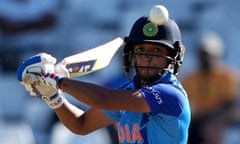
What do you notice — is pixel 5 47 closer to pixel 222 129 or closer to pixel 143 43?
pixel 222 129

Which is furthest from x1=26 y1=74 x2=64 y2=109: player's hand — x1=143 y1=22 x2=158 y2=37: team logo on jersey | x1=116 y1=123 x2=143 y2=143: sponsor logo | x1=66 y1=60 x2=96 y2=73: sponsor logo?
x1=143 y1=22 x2=158 y2=37: team logo on jersey

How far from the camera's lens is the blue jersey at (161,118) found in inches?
196

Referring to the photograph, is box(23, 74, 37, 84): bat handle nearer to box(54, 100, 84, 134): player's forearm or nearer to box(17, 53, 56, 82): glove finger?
box(17, 53, 56, 82): glove finger

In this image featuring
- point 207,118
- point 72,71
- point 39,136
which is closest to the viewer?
point 72,71

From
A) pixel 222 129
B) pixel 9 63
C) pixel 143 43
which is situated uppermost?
pixel 143 43

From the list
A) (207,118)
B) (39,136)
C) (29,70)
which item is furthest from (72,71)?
(39,136)

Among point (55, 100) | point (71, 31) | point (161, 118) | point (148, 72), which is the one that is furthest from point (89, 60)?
point (71, 31)

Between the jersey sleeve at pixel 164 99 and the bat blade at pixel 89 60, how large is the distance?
1.80 ft

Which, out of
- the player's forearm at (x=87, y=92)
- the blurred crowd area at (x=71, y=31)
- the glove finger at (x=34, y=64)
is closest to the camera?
the player's forearm at (x=87, y=92)

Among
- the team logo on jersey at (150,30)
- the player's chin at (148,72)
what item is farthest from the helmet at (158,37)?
the player's chin at (148,72)

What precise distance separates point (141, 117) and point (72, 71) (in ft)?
1.67

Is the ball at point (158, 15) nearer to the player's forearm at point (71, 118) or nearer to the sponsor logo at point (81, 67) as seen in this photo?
the sponsor logo at point (81, 67)

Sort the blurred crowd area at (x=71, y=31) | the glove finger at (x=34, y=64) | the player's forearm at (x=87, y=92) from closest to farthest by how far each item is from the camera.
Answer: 1. the player's forearm at (x=87, y=92)
2. the glove finger at (x=34, y=64)
3. the blurred crowd area at (x=71, y=31)

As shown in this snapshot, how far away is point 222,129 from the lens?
8250 millimetres
